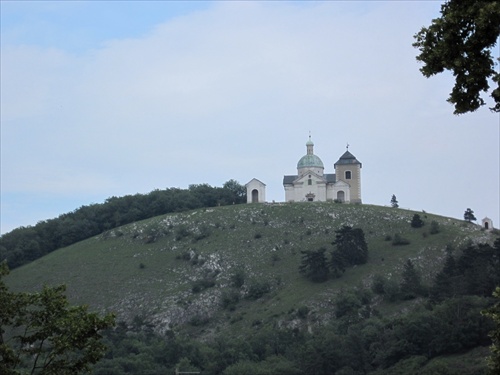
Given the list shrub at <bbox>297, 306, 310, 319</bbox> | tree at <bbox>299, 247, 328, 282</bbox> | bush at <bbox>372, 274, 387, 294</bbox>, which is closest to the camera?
shrub at <bbox>297, 306, 310, 319</bbox>

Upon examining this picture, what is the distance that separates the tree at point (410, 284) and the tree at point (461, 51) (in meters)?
95.5

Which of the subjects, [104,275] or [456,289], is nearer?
[456,289]

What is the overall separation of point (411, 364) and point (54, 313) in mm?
61611

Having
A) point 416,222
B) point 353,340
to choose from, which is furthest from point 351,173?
point 353,340

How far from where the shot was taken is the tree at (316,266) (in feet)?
392

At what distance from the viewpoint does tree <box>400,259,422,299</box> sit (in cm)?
11084

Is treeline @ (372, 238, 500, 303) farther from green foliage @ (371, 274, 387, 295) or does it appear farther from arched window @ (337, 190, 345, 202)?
arched window @ (337, 190, 345, 202)

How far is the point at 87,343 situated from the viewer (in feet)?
90.6

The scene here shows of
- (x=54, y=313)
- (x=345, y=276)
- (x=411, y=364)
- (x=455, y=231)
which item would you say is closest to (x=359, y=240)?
(x=345, y=276)

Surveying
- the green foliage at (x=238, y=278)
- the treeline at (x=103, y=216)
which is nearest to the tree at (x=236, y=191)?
the treeline at (x=103, y=216)

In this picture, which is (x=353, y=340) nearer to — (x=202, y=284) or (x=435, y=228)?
(x=202, y=284)

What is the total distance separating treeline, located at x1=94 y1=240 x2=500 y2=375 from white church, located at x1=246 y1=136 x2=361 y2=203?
32.6 metres

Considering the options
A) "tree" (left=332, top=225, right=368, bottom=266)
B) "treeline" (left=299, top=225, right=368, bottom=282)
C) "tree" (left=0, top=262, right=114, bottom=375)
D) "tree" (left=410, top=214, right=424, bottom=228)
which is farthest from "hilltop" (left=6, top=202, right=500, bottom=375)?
"tree" (left=0, top=262, right=114, bottom=375)

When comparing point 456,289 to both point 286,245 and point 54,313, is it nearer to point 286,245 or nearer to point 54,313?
point 286,245
